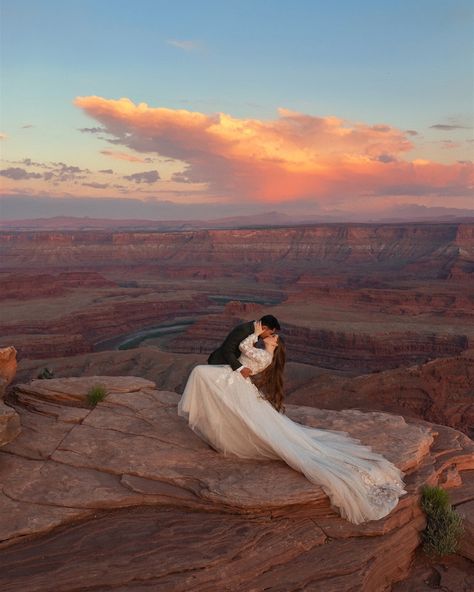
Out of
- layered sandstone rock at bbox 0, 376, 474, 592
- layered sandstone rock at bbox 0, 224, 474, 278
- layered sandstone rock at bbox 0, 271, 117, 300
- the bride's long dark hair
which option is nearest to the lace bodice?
the bride's long dark hair

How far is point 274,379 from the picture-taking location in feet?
23.8

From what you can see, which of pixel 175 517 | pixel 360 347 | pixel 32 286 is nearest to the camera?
pixel 175 517

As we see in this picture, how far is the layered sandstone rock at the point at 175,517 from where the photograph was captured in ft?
17.4

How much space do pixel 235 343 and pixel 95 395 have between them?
136 inches

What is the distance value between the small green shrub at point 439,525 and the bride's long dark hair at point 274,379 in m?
2.50

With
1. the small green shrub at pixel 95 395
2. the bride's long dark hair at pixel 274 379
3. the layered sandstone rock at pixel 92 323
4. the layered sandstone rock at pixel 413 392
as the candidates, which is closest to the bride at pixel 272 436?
the bride's long dark hair at pixel 274 379

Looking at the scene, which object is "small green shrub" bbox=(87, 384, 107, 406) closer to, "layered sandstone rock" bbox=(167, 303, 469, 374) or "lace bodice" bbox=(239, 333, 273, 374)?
"lace bodice" bbox=(239, 333, 273, 374)

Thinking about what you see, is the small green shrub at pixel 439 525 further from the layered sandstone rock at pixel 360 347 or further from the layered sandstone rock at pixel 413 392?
the layered sandstone rock at pixel 360 347

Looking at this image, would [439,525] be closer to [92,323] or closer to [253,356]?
[253,356]

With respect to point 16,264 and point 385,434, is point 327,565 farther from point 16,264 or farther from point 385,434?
point 16,264

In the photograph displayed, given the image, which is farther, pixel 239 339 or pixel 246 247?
pixel 246 247

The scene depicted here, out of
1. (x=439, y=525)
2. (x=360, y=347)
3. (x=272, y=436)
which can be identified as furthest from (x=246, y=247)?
(x=439, y=525)

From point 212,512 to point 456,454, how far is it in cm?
469

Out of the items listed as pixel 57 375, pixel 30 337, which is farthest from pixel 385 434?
pixel 30 337
